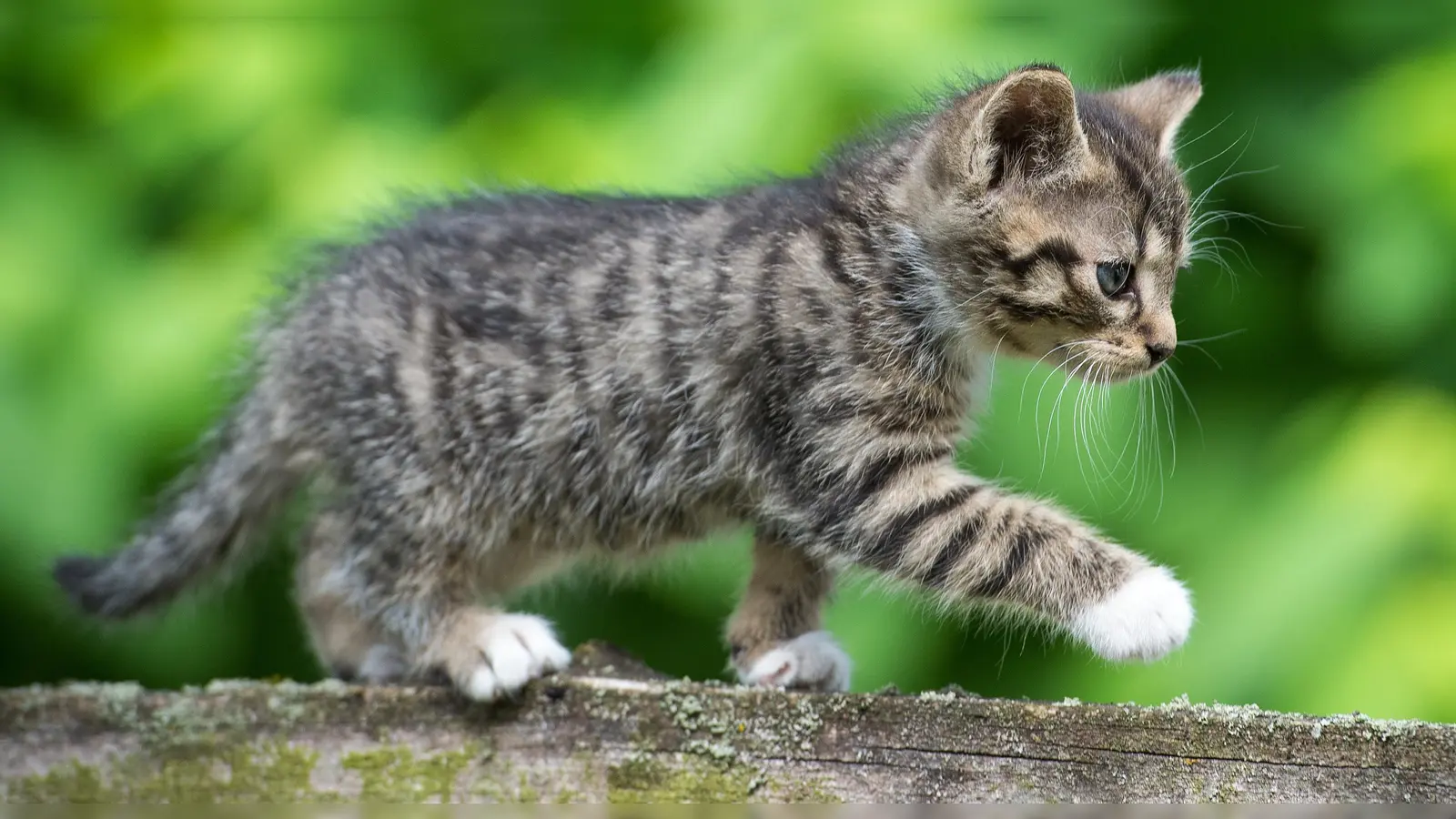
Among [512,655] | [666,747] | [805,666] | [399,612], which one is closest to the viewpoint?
[666,747]

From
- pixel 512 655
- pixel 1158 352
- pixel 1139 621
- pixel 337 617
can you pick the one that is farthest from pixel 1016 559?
pixel 337 617

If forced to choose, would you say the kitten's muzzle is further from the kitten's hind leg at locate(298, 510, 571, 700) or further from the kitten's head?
the kitten's hind leg at locate(298, 510, 571, 700)

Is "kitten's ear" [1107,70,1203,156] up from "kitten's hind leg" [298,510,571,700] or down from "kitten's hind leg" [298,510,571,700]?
up

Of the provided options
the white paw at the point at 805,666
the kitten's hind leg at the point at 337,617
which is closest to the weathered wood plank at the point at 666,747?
the white paw at the point at 805,666

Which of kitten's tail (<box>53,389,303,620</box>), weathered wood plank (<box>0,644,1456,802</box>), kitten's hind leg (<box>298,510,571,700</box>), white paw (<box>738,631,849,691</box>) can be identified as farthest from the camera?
kitten's tail (<box>53,389,303,620</box>)

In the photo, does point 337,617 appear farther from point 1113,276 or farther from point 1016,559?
point 1113,276

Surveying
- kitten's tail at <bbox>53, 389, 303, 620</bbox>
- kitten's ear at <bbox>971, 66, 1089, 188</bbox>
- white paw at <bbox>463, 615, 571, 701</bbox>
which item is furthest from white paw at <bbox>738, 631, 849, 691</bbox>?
kitten's tail at <bbox>53, 389, 303, 620</bbox>

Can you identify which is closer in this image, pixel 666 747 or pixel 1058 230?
pixel 666 747
